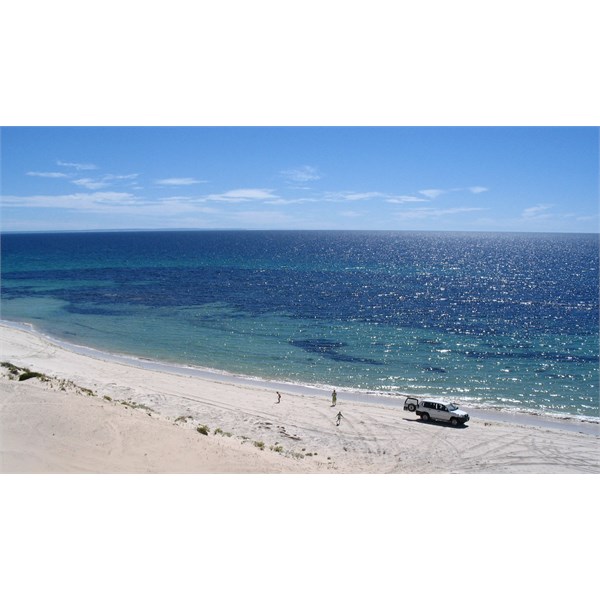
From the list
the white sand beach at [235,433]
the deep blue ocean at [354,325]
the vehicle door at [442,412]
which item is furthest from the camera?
the deep blue ocean at [354,325]

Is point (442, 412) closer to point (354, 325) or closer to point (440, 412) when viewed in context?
point (440, 412)

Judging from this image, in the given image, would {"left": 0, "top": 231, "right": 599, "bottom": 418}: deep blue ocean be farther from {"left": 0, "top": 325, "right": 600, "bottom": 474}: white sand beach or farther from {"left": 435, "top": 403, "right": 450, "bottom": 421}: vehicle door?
{"left": 435, "top": 403, "right": 450, "bottom": 421}: vehicle door

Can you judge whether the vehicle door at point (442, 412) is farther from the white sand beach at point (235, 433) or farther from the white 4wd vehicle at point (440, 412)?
the white sand beach at point (235, 433)

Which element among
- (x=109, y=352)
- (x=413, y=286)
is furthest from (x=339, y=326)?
(x=413, y=286)

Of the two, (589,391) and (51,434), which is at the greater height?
(51,434)

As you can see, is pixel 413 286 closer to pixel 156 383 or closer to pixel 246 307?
pixel 246 307

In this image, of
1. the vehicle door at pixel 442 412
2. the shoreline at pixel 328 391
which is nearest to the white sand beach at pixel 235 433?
the shoreline at pixel 328 391
